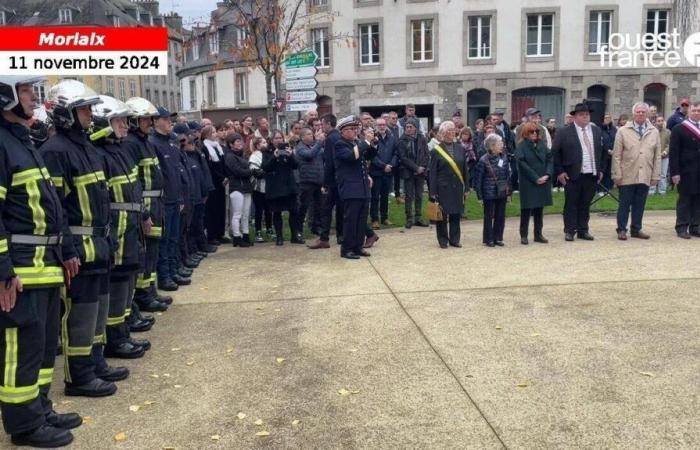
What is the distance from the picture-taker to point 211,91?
1667 inches

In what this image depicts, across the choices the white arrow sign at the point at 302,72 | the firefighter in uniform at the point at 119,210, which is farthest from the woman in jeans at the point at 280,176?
the firefighter in uniform at the point at 119,210

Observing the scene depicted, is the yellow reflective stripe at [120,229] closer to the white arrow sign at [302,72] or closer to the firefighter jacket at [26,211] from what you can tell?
the firefighter jacket at [26,211]

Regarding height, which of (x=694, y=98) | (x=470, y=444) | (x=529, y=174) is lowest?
(x=470, y=444)

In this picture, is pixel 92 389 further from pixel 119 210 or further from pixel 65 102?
pixel 65 102

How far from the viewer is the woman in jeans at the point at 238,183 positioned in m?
10.6

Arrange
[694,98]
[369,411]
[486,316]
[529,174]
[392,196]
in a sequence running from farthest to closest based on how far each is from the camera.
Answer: [694,98] < [392,196] < [529,174] < [486,316] < [369,411]

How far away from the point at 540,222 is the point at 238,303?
5.40m

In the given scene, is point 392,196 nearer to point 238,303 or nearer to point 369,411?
point 238,303

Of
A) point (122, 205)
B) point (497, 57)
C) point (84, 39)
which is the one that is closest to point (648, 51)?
point (497, 57)

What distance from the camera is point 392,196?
17.3 m

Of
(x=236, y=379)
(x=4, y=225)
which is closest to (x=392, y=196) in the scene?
(x=236, y=379)

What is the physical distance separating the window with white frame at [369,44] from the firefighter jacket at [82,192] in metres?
28.5

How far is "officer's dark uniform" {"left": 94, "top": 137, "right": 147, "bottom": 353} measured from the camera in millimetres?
5418

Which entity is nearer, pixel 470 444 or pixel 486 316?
pixel 470 444
